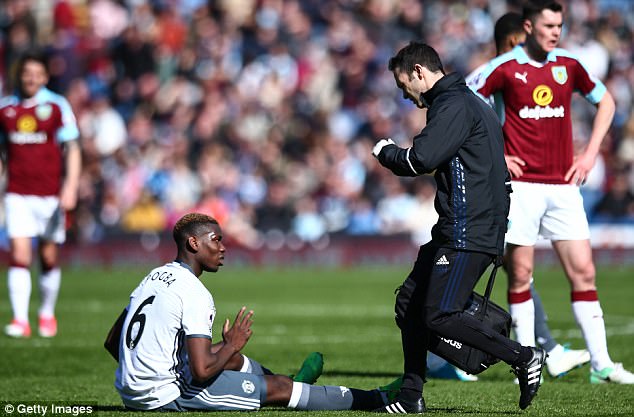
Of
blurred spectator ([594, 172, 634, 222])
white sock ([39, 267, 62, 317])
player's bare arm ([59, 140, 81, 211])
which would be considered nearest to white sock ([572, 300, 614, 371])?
player's bare arm ([59, 140, 81, 211])

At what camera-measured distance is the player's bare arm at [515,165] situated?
9.23m

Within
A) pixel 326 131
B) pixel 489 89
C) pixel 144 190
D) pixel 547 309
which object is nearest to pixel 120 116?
pixel 144 190

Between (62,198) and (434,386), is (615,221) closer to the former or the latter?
(62,198)

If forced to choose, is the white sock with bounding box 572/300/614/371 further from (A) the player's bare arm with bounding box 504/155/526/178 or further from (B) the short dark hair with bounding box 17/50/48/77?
(B) the short dark hair with bounding box 17/50/48/77

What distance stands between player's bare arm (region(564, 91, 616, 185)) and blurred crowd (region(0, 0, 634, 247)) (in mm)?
14177

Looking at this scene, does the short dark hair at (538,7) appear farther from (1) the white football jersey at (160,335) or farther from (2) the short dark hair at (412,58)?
(1) the white football jersey at (160,335)

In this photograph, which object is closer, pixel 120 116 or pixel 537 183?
pixel 537 183

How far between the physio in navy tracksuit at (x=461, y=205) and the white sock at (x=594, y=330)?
6.97ft

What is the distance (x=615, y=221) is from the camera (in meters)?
23.5

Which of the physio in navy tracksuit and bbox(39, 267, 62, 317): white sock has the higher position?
the physio in navy tracksuit

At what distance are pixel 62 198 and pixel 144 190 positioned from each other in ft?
35.3

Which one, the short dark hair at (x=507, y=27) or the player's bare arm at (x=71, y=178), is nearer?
the short dark hair at (x=507, y=27)

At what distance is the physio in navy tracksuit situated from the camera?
7215 millimetres
